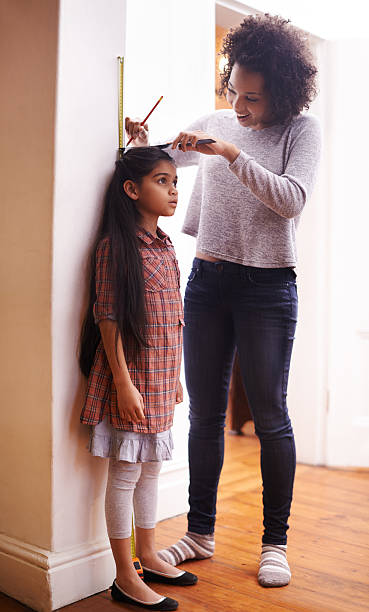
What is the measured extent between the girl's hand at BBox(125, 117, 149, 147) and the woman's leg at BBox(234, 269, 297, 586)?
0.47 m

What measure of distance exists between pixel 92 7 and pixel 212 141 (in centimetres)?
45

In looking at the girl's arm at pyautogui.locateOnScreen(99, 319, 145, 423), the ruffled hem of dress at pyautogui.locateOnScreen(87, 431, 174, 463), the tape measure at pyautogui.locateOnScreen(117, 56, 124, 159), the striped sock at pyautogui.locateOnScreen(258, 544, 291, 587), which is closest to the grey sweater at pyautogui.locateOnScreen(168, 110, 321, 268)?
the tape measure at pyautogui.locateOnScreen(117, 56, 124, 159)

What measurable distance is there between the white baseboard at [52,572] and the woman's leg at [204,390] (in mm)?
224

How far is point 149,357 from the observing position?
1.61 metres

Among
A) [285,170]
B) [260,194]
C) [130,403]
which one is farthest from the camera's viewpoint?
[285,170]

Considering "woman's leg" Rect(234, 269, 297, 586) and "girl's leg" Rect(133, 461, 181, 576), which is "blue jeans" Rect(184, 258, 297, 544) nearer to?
"woman's leg" Rect(234, 269, 297, 586)

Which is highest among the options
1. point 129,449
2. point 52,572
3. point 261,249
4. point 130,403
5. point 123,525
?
point 261,249

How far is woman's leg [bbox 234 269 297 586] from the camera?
175cm

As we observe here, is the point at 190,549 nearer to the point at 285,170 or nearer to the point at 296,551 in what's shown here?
the point at 296,551

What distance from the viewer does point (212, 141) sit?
5.27 ft

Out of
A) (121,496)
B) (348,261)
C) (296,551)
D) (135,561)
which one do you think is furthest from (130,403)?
(348,261)

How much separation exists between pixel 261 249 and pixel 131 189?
0.38 m

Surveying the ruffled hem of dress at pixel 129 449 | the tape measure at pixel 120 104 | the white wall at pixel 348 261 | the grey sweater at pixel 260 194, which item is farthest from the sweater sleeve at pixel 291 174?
the white wall at pixel 348 261

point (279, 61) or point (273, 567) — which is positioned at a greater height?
point (279, 61)
